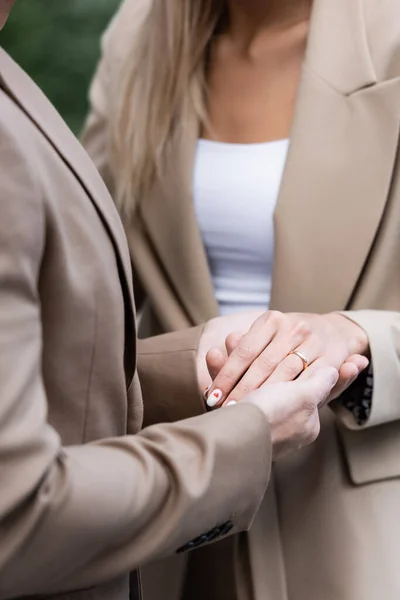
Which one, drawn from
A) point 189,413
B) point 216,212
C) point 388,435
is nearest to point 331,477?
point 388,435

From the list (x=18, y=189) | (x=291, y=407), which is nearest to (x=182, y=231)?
(x=291, y=407)

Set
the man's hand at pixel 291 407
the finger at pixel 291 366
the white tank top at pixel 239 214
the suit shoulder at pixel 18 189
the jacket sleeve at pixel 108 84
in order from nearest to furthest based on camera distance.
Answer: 1. the suit shoulder at pixel 18 189
2. the man's hand at pixel 291 407
3. the finger at pixel 291 366
4. the white tank top at pixel 239 214
5. the jacket sleeve at pixel 108 84

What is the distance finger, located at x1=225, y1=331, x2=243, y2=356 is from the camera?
813mm

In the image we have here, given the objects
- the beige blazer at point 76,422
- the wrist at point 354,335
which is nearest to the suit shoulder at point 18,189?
the beige blazer at point 76,422

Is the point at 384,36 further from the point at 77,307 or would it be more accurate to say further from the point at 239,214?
the point at 77,307

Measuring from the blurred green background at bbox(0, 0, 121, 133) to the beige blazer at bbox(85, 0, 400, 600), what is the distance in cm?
69

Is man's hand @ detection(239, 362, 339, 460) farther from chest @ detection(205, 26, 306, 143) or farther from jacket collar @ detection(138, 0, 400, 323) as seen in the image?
chest @ detection(205, 26, 306, 143)

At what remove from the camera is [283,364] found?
768 mm

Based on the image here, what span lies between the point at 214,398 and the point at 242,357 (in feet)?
0.15

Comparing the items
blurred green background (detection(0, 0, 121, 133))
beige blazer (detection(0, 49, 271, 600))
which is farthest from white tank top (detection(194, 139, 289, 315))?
blurred green background (detection(0, 0, 121, 133))

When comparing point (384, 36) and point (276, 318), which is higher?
point (384, 36)

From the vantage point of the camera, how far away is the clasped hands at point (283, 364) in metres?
0.68

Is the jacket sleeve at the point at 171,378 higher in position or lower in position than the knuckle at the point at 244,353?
lower

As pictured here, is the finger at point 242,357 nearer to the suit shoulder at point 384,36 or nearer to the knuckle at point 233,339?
the knuckle at point 233,339
